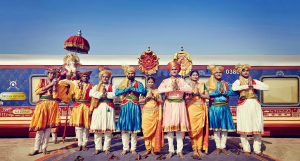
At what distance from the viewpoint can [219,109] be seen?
5609 mm

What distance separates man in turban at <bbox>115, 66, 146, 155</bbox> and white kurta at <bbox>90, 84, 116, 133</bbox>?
0.64ft

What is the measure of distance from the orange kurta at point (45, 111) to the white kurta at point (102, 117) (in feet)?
3.33

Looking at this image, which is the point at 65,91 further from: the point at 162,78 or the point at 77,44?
the point at 162,78

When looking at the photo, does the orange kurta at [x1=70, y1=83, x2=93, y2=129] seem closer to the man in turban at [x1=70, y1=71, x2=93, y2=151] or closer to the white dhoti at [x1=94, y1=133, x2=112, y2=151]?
the man in turban at [x1=70, y1=71, x2=93, y2=151]

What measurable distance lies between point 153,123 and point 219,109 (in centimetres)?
165

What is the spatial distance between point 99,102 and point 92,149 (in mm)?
1419

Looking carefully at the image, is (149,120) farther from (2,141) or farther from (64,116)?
(2,141)

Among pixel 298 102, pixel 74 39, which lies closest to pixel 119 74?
pixel 74 39

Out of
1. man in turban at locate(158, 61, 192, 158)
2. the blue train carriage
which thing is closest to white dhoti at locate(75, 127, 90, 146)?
the blue train carriage

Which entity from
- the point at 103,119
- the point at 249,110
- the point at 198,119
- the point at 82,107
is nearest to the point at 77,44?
the point at 82,107

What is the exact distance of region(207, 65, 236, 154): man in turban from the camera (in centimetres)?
555

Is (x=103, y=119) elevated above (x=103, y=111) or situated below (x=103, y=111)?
below

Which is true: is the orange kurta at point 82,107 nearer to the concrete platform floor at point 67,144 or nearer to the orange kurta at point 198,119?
the concrete platform floor at point 67,144

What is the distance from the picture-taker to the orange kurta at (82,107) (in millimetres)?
5792
